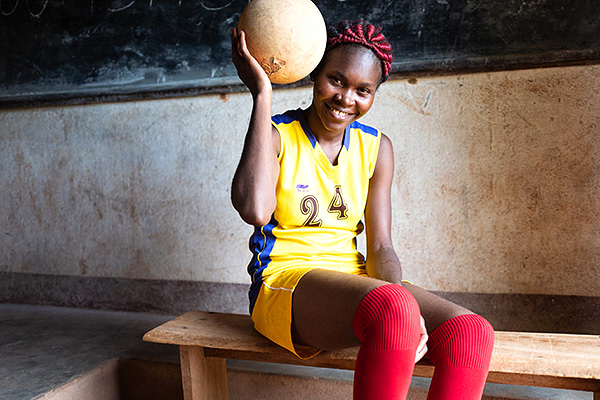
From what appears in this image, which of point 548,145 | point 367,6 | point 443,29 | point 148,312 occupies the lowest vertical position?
point 148,312

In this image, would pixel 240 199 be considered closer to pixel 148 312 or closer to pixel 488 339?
pixel 488 339

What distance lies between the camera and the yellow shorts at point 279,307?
1.50 metres

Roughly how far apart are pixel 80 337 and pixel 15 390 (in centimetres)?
66

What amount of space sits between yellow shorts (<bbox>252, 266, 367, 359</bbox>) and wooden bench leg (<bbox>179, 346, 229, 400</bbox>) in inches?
13.7

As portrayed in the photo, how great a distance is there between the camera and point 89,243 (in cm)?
320

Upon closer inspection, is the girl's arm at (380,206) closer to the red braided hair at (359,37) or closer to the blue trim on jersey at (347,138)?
the blue trim on jersey at (347,138)

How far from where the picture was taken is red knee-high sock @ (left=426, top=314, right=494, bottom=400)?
4.13 ft

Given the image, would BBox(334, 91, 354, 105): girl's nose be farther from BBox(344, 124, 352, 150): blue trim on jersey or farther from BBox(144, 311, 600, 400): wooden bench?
BBox(144, 311, 600, 400): wooden bench

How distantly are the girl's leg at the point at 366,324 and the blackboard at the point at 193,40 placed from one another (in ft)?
5.01

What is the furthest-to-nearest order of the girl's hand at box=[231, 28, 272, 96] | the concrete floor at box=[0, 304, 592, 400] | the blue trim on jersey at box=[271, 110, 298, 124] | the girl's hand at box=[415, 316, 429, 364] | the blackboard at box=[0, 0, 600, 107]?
the blackboard at box=[0, 0, 600, 107]
the concrete floor at box=[0, 304, 592, 400]
the blue trim on jersey at box=[271, 110, 298, 124]
the girl's hand at box=[231, 28, 272, 96]
the girl's hand at box=[415, 316, 429, 364]

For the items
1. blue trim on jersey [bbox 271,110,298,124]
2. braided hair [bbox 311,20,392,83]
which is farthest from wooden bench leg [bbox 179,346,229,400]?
braided hair [bbox 311,20,392,83]

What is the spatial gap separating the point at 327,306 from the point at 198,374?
2.42 ft

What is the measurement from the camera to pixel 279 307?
1.51 metres

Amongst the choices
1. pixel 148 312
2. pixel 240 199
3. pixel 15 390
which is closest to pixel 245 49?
pixel 240 199
